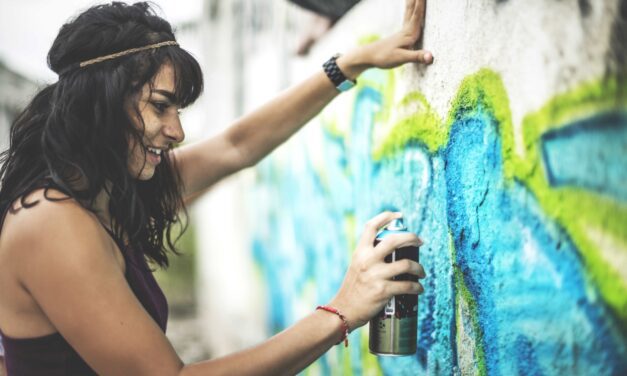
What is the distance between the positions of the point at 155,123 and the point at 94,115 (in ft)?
0.56

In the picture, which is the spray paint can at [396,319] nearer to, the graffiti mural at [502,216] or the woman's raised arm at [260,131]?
the graffiti mural at [502,216]

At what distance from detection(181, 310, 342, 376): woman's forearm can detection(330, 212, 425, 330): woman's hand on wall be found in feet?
0.18

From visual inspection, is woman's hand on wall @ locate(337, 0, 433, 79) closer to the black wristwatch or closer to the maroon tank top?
the black wristwatch

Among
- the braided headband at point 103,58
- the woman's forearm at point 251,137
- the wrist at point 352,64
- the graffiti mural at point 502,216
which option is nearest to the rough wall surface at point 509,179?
the graffiti mural at point 502,216

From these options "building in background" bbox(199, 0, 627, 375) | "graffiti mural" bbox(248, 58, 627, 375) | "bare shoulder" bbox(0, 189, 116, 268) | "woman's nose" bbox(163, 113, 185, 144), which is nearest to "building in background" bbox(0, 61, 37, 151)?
"building in background" bbox(199, 0, 627, 375)

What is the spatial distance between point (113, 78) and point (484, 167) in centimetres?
108

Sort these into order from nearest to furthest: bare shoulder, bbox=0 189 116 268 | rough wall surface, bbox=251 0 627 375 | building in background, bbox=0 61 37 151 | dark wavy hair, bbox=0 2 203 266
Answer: rough wall surface, bbox=251 0 627 375 → bare shoulder, bbox=0 189 116 268 → dark wavy hair, bbox=0 2 203 266 → building in background, bbox=0 61 37 151

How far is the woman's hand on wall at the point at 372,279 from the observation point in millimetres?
1656

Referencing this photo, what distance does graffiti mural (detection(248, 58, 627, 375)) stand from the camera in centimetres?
129

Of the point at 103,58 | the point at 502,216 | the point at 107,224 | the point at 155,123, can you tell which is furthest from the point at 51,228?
the point at 502,216

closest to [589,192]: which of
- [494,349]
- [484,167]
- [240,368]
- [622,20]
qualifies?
[622,20]

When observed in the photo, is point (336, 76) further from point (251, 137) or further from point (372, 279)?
point (372, 279)

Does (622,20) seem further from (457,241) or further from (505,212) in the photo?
(457,241)

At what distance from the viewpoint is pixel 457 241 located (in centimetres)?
194
